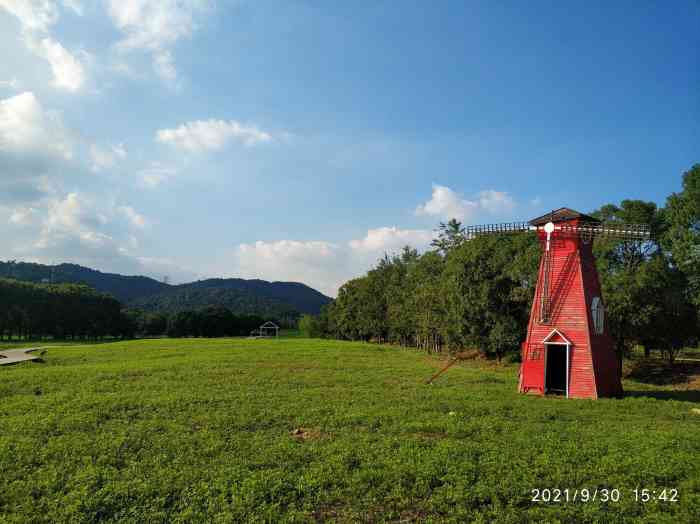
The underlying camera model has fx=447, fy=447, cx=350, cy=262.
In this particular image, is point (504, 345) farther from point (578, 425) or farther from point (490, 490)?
point (490, 490)

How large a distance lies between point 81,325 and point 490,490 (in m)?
100

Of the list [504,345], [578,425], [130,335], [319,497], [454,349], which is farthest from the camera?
[130,335]

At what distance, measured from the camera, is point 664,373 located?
3750cm

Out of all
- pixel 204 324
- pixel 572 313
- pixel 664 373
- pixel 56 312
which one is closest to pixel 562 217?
pixel 572 313

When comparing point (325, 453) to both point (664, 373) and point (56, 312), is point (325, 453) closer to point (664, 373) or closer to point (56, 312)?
point (664, 373)

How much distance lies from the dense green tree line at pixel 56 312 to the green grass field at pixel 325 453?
7364 cm

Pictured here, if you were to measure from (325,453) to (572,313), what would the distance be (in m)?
16.5

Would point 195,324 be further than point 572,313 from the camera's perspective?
Yes

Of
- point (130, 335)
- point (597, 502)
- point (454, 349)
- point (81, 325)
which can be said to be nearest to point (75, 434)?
point (597, 502)

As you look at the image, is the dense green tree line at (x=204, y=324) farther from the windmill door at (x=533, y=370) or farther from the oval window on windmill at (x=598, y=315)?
the oval window on windmill at (x=598, y=315)

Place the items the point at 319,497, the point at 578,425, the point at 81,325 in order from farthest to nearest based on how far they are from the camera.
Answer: the point at 81,325 → the point at 578,425 → the point at 319,497

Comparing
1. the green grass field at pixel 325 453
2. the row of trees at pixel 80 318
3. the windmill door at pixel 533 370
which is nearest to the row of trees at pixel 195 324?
the row of trees at pixel 80 318

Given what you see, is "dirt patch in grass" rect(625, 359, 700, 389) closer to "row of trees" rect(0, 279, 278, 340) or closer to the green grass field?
the green grass field

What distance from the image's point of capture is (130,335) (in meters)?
107
